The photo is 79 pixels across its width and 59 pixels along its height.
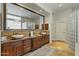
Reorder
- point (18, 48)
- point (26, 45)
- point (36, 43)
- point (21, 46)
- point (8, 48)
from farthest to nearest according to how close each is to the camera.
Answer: point (36, 43)
point (26, 45)
point (21, 46)
point (18, 48)
point (8, 48)

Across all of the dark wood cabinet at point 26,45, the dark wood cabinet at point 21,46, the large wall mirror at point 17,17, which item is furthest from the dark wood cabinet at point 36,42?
the large wall mirror at point 17,17

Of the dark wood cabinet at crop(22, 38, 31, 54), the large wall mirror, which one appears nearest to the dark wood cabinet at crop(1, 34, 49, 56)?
the dark wood cabinet at crop(22, 38, 31, 54)

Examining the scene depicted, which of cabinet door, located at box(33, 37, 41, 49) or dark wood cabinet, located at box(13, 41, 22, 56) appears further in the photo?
cabinet door, located at box(33, 37, 41, 49)

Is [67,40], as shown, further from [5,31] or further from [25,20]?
[5,31]

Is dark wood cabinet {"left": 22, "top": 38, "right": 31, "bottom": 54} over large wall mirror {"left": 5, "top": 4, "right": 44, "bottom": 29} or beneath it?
beneath

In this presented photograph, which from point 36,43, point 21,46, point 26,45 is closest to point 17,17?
point 21,46

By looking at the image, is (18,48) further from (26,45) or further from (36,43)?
(36,43)

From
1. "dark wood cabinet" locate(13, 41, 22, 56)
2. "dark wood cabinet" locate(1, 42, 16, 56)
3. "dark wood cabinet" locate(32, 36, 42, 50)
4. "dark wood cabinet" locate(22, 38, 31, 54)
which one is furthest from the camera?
"dark wood cabinet" locate(32, 36, 42, 50)

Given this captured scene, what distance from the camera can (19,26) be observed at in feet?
11.8

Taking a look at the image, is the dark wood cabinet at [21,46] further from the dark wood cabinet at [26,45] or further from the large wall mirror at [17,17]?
the large wall mirror at [17,17]

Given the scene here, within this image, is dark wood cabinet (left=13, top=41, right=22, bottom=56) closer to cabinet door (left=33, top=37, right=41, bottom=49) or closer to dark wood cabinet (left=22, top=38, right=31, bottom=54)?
dark wood cabinet (left=22, top=38, right=31, bottom=54)

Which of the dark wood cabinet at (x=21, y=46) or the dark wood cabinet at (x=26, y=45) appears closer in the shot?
the dark wood cabinet at (x=21, y=46)

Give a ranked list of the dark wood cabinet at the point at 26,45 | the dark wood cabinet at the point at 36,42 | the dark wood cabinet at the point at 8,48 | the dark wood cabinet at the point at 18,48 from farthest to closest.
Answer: the dark wood cabinet at the point at 36,42
the dark wood cabinet at the point at 26,45
the dark wood cabinet at the point at 18,48
the dark wood cabinet at the point at 8,48

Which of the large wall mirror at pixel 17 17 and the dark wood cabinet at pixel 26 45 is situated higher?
the large wall mirror at pixel 17 17
